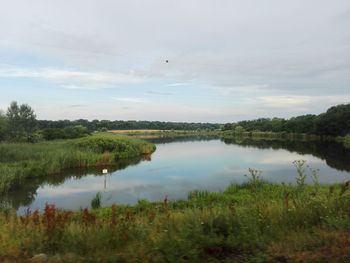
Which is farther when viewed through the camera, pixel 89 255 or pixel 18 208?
pixel 18 208

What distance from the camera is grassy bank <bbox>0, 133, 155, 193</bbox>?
86.6 feet

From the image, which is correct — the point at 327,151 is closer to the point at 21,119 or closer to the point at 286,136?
the point at 21,119

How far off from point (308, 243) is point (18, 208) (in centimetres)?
1722

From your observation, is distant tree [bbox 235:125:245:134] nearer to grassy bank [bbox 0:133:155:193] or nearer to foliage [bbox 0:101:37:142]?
foliage [bbox 0:101:37:142]

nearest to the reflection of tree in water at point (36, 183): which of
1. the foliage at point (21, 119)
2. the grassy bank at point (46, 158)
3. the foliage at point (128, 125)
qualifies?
the grassy bank at point (46, 158)

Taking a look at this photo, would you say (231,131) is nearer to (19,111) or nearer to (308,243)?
(19,111)

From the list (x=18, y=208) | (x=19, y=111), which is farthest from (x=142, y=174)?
(x=19, y=111)

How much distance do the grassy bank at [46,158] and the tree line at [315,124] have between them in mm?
55404

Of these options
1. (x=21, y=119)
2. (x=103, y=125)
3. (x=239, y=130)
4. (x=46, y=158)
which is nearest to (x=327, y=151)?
(x=46, y=158)

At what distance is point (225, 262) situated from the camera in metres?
4.57

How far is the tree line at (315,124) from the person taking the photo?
276 feet

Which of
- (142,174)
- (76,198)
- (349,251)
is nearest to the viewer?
(349,251)

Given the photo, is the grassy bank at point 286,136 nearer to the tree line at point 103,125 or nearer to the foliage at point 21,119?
the tree line at point 103,125

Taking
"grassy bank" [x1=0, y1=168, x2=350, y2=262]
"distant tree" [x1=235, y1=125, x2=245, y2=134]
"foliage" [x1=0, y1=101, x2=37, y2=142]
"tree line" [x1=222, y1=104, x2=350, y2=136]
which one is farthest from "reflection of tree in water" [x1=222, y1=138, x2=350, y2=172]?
"distant tree" [x1=235, y1=125, x2=245, y2=134]
